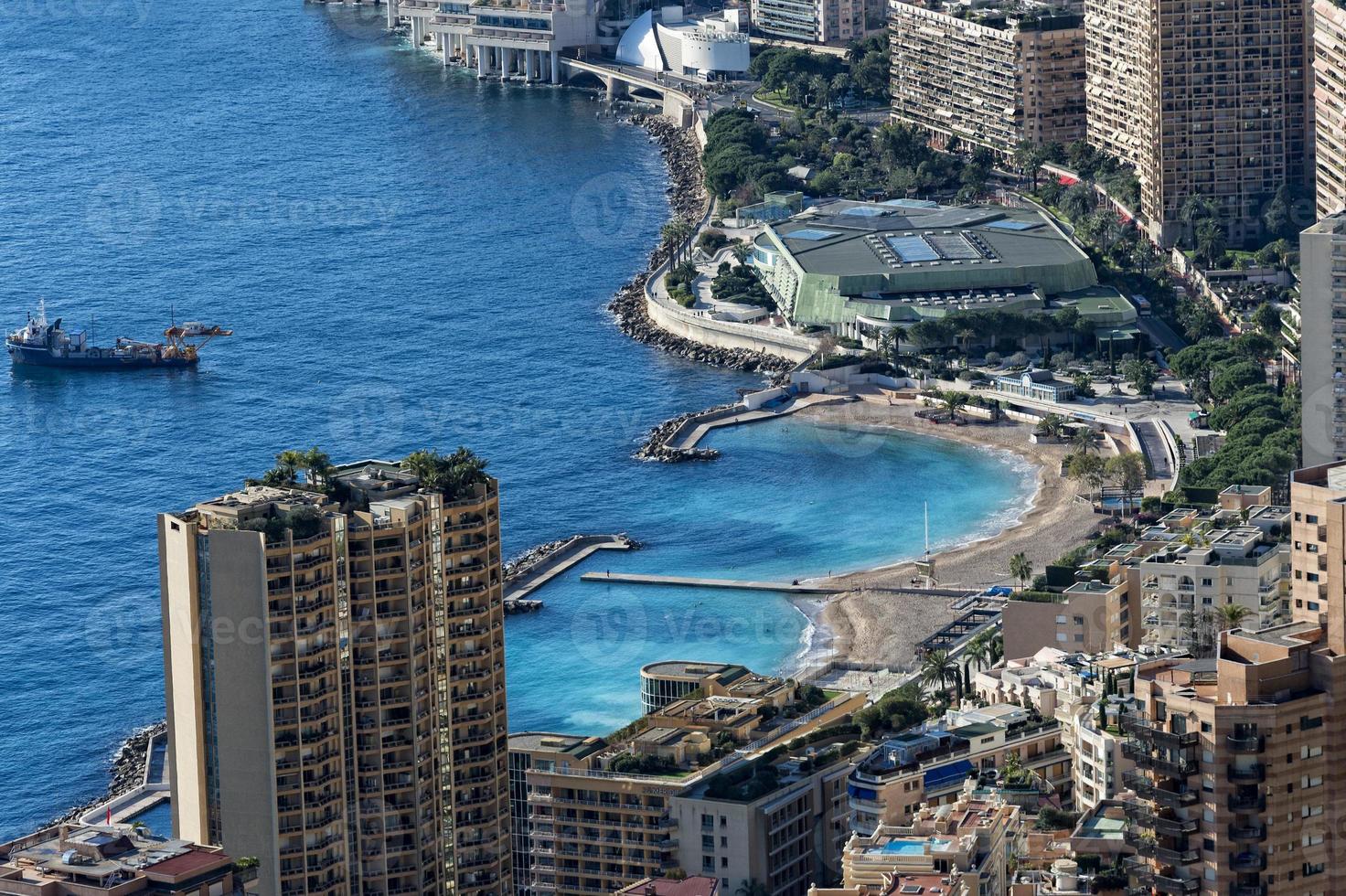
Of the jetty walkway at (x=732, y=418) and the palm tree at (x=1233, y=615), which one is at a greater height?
the palm tree at (x=1233, y=615)

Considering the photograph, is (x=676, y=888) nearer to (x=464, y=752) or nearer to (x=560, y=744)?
(x=464, y=752)

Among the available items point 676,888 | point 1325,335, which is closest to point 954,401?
point 1325,335

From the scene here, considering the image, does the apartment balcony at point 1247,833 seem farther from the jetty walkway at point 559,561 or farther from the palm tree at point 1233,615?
the jetty walkway at point 559,561

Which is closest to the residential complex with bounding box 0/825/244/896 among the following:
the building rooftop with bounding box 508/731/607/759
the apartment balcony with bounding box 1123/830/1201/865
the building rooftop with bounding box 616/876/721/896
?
the building rooftop with bounding box 616/876/721/896

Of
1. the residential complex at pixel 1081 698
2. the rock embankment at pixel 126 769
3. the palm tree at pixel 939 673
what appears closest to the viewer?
the residential complex at pixel 1081 698

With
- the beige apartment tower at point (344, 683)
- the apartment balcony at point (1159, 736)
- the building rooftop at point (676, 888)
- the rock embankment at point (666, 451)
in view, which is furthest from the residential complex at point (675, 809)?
the rock embankment at point (666, 451)

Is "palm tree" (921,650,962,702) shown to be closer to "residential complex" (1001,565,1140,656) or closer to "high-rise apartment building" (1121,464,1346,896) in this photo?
"residential complex" (1001,565,1140,656)

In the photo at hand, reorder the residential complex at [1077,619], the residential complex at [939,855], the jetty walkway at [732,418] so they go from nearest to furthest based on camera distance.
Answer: the residential complex at [939,855]
the residential complex at [1077,619]
the jetty walkway at [732,418]
